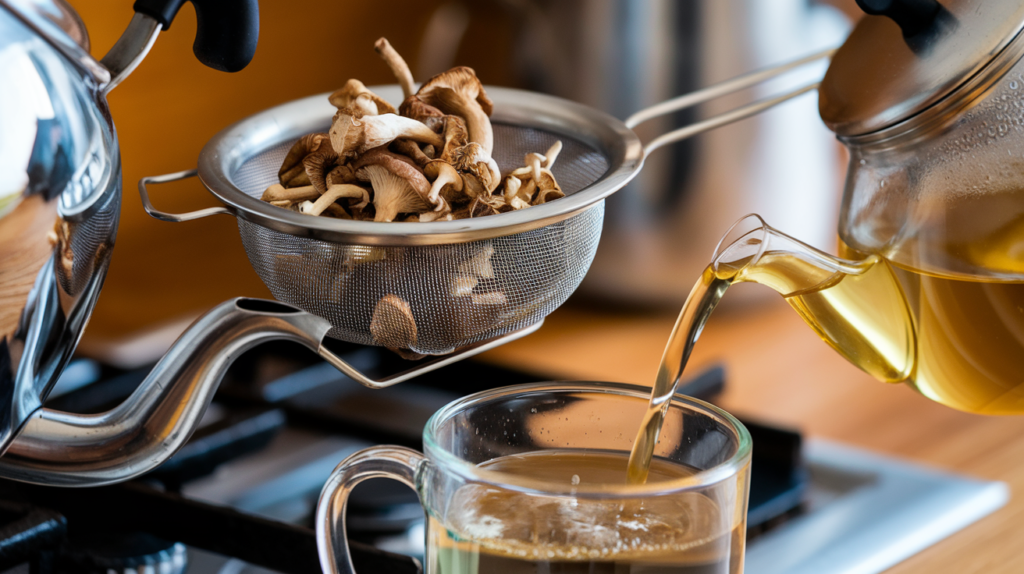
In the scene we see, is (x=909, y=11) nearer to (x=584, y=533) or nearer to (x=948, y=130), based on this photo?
(x=948, y=130)

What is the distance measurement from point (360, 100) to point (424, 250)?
7 centimetres

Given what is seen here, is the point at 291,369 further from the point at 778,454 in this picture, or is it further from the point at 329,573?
the point at 329,573

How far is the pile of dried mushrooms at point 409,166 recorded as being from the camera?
0.42 m

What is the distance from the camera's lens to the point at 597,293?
1289 millimetres

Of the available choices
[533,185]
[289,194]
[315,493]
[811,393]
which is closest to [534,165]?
[533,185]

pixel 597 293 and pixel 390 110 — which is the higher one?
pixel 390 110

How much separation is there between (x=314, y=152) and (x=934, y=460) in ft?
2.23

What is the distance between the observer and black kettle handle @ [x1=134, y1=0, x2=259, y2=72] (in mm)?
403

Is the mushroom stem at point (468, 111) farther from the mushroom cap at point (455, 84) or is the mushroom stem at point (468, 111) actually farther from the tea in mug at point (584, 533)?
the tea in mug at point (584, 533)

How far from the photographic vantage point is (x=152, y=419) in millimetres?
443

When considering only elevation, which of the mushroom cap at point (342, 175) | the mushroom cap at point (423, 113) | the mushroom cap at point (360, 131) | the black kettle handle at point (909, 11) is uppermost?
the black kettle handle at point (909, 11)

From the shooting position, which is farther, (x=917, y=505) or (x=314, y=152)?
(x=917, y=505)

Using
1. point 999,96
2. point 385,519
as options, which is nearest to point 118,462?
point 385,519

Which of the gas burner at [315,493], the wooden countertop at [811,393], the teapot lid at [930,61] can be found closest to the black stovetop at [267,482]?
the gas burner at [315,493]
